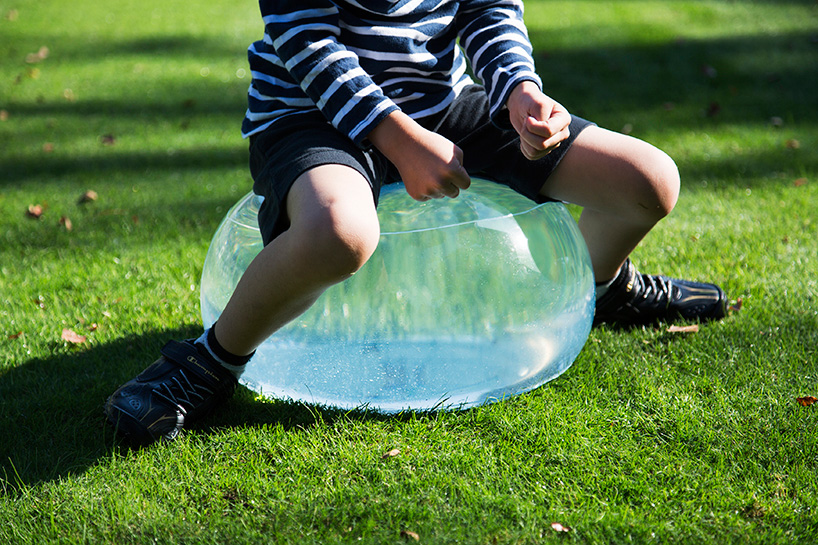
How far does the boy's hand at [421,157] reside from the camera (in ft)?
5.66

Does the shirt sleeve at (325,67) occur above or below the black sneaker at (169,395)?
above

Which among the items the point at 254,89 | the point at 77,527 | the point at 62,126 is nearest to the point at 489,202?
the point at 254,89

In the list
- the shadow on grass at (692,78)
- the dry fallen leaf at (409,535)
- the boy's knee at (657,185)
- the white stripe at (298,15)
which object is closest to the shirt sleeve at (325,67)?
the white stripe at (298,15)

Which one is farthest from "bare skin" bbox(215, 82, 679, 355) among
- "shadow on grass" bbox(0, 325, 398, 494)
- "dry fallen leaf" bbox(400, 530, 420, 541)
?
"dry fallen leaf" bbox(400, 530, 420, 541)

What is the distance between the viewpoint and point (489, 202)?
6.52 feet

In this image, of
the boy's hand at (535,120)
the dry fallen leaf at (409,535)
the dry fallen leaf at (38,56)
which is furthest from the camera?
the dry fallen leaf at (38,56)

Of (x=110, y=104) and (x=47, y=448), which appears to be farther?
(x=110, y=104)

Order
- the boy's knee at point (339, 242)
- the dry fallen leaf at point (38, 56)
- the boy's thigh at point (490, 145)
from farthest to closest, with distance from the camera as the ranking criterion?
the dry fallen leaf at point (38, 56) < the boy's thigh at point (490, 145) < the boy's knee at point (339, 242)

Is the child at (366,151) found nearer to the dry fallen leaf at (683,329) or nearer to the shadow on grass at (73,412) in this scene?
the shadow on grass at (73,412)

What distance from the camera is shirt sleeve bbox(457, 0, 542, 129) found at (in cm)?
194

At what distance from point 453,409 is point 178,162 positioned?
10.1 ft

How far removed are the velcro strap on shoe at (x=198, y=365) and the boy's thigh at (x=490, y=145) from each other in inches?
34.4

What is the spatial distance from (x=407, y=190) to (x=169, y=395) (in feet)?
2.60

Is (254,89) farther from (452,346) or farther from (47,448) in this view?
(47,448)
